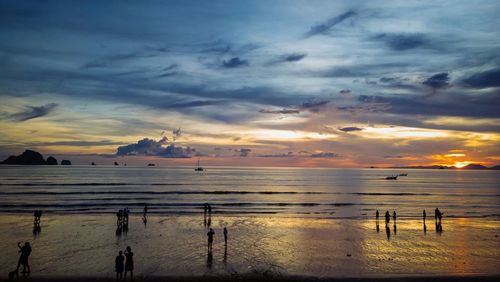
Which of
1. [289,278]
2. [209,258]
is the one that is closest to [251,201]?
[209,258]

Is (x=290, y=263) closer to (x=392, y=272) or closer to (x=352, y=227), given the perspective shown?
(x=392, y=272)

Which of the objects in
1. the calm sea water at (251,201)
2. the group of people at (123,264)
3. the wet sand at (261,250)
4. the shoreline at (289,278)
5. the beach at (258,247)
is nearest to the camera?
the group of people at (123,264)

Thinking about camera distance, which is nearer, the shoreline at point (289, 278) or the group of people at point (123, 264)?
the group of people at point (123, 264)

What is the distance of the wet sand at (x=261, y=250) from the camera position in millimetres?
21812

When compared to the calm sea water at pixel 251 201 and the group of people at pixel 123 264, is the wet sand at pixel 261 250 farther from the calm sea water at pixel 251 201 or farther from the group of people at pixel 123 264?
the calm sea water at pixel 251 201

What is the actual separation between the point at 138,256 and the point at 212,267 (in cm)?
614

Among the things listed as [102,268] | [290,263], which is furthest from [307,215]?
[102,268]

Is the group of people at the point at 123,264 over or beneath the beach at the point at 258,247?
over

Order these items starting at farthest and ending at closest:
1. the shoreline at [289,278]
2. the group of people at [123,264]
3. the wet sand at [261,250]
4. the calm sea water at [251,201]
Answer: the calm sea water at [251,201]
the wet sand at [261,250]
the shoreline at [289,278]
the group of people at [123,264]

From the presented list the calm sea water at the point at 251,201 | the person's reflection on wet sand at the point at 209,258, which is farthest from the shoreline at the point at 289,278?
the calm sea water at the point at 251,201

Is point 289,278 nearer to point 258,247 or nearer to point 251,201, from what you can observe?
point 258,247

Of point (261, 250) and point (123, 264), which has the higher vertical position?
point (123, 264)

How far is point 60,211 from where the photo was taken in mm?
50969

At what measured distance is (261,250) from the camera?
27219mm
